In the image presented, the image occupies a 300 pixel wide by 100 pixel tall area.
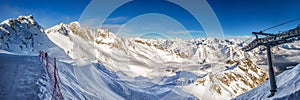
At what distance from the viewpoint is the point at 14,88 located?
21.3 m

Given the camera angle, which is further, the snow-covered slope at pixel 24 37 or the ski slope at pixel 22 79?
the snow-covered slope at pixel 24 37

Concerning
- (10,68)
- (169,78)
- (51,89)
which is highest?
(10,68)

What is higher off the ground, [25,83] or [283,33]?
[283,33]

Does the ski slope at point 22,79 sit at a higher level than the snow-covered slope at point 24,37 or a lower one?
lower

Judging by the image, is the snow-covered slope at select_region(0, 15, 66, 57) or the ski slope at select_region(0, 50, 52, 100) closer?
the ski slope at select_region(0, 50, 52, 100)

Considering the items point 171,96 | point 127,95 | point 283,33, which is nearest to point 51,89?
point 283,33

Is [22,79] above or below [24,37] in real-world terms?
below

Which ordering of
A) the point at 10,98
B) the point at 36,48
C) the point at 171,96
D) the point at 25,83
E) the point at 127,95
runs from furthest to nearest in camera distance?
the point at 36,48, the point at 171,96, the point at 127,95, the point at 25,83, the point at 10,98

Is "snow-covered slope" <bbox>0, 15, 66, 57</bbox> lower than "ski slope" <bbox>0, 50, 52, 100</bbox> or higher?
higher

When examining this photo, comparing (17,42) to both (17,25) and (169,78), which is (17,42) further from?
(169,78)

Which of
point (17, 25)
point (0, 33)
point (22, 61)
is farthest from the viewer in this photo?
point (17, 25)

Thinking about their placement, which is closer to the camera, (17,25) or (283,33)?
(283,33)

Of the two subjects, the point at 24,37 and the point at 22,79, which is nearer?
the point at 22,79

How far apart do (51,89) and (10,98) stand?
4672 millimetres
